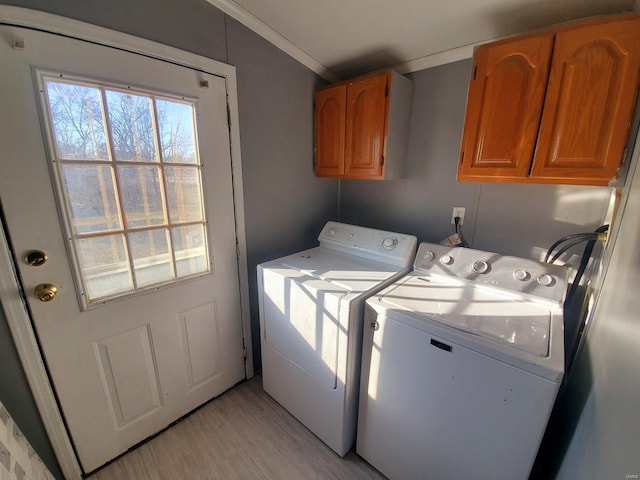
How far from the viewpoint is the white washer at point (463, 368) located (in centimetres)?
90

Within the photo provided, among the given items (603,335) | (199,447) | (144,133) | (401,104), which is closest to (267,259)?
(144,133)

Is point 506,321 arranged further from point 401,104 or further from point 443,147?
point 401,104

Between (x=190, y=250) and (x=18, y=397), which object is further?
(x=190, y=250)

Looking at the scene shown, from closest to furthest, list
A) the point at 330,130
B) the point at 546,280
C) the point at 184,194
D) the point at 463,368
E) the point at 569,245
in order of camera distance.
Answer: the point at 463,368 → the point at 546,280 → the point at 569,245 → the point at 184,194 → the point at 330,130

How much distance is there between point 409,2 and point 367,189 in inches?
44.2

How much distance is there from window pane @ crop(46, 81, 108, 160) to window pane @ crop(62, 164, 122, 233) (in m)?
0.06

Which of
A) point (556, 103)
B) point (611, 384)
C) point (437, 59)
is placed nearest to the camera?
point (611, 384)

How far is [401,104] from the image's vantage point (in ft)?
5.49

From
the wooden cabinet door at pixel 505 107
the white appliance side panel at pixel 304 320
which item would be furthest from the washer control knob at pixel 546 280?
the white appliance side panel at pixel 304 320

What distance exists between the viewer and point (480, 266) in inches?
53.7

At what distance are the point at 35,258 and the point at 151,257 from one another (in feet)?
1.32

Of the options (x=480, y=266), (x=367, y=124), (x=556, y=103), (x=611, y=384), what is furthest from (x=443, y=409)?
(x=367, y=124)

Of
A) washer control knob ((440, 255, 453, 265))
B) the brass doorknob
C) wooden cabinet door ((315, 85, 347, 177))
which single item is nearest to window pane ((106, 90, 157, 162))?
the brass doorknob

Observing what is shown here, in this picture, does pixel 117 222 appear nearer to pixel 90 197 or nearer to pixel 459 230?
pixel 90 197
